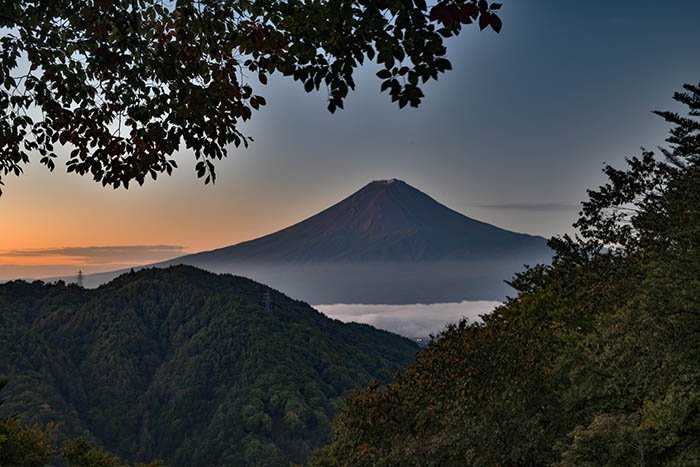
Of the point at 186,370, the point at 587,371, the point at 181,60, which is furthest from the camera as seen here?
the point at 186,370

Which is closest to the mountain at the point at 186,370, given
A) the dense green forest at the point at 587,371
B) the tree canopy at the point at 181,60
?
the dense green forest at the point at 587,371

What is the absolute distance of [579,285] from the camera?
21.8m

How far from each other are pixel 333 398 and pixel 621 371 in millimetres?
130575

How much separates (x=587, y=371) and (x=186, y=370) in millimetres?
153083

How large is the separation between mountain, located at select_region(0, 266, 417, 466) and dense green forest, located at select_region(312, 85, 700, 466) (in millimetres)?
97123

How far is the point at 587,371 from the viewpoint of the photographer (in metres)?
14.8

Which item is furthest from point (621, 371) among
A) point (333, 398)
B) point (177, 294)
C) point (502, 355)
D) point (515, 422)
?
point (177, 294)

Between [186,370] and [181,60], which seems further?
[186,370]

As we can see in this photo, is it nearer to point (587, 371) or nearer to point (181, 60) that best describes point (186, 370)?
point (587, 371)

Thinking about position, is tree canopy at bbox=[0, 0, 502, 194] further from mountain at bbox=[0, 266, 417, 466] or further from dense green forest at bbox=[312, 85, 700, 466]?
mountain at bbox=[0, 266, 417, 466]

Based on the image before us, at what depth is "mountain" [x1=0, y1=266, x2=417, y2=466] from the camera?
423 ft

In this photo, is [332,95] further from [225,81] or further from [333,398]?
[333,398]

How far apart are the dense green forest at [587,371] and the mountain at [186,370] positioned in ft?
319

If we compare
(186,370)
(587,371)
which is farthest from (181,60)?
(186,370)
